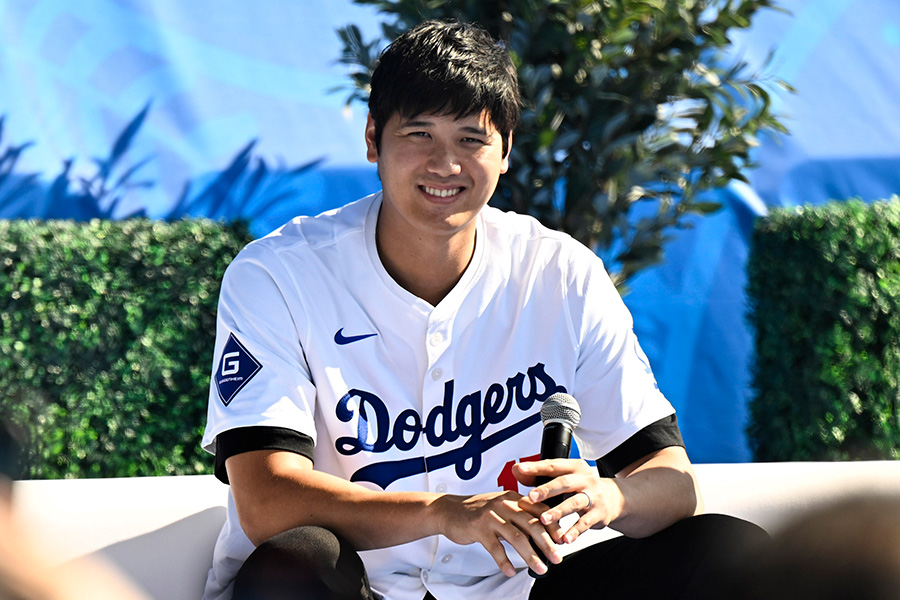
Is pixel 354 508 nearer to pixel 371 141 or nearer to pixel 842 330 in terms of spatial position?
pixel 371 141

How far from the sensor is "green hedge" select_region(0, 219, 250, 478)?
415cm

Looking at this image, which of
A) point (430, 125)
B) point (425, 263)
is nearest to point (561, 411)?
point (425, 263)

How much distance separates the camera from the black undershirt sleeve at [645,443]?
7.29ft

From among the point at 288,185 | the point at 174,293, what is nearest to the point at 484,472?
the point at 174,293

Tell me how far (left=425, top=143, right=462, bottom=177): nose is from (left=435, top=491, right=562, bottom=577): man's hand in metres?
0.79

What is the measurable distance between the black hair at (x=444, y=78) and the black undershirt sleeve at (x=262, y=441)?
2.65 ft

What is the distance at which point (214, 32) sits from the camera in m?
4.67

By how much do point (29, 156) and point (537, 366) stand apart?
10.6 ft

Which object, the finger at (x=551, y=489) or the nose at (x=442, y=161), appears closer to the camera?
the finger at (x=551, y=489)

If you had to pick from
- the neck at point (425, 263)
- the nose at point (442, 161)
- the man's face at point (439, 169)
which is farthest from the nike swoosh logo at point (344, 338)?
the nose at point (442, 161)

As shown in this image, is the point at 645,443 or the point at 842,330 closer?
the point at 645,443

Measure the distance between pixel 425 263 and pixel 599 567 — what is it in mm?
849

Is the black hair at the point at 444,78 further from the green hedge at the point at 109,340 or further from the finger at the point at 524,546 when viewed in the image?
the green hedge at the point at 109,340

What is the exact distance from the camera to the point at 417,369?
2230 millimetres
